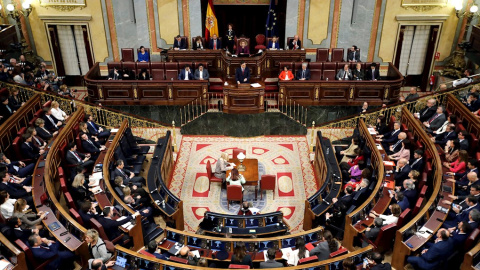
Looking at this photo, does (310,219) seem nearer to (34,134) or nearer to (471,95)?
(471,95)

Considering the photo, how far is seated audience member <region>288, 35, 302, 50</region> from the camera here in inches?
522

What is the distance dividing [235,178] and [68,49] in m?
9.63

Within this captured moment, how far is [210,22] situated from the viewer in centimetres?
1406

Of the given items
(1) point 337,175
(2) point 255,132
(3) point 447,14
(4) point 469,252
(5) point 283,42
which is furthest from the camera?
(5) point 283,42

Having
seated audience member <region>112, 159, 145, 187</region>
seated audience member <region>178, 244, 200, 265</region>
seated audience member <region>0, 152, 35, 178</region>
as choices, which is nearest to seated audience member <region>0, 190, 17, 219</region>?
seated audience member <region>0, 152, 35, 178</region>

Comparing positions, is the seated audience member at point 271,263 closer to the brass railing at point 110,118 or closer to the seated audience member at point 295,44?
the brass railing at point 110,118

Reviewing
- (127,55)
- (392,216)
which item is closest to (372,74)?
(392,216)

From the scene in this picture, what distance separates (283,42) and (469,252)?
10597 millimetres

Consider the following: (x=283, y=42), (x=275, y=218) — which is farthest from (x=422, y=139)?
(x=283, y=42)

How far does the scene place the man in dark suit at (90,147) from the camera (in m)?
8.70

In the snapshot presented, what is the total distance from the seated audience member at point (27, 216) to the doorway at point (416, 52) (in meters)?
12.3

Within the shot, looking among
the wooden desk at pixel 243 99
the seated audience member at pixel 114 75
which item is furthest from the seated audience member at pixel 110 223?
the seated audience member at pixel 114 75

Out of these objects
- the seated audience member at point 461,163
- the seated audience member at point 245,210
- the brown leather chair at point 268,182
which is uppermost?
the seated audience member at point 461,163

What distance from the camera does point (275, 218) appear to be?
717 cm
